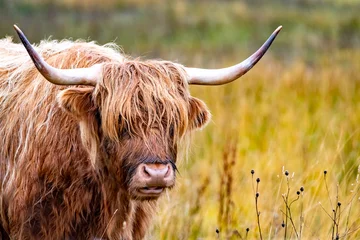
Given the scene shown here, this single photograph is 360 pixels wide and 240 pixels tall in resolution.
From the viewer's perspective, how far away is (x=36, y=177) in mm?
4441

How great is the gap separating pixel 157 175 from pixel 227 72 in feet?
2.31

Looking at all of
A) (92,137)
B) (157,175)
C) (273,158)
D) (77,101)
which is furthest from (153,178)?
(273,158)

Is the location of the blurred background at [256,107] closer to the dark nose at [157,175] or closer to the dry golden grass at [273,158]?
the dry golden grass at [273,158]

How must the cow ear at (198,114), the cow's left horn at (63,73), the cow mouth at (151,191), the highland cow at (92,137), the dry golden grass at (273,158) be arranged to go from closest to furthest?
1. the cow's left horn at (63,73)
2. the cow mouth at (151,191)
3. the highland cow at (92,137)
4. the cow ear at (198,114)
5. the dry golden grass at (273,158)

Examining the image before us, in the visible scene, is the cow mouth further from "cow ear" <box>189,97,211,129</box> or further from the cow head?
"cow ear" <box>189,97,211,129</box>

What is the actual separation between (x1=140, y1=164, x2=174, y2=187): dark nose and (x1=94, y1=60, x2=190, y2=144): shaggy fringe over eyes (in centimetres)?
18

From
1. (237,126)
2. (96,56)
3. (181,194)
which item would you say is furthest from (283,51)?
(96,56)

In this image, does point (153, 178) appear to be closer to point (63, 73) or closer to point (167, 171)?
point (167, 171)

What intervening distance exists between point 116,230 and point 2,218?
714 millimetres

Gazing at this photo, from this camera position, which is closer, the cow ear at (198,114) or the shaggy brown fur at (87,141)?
the shaggy brown fur at (87,141)

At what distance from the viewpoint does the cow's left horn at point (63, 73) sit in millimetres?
3916

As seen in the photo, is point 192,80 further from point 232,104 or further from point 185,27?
point 185,27

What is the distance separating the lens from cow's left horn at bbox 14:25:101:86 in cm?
392

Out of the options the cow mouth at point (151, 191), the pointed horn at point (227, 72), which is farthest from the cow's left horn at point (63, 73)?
the cow mouth at point (151, 191)
